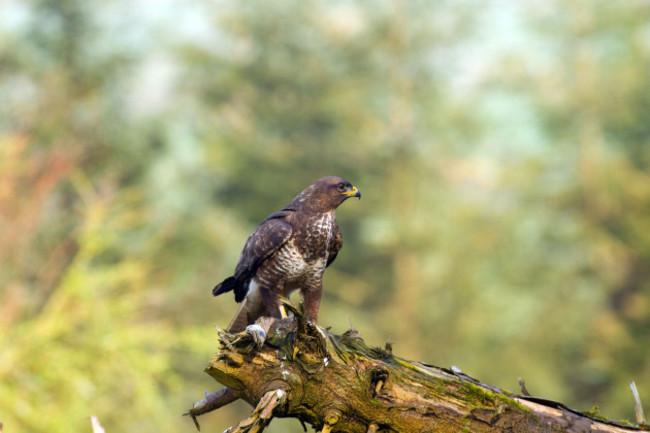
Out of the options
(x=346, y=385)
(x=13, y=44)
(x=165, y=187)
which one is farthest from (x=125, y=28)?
(x=346, y=385)

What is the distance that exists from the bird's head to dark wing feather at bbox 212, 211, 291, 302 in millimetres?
159

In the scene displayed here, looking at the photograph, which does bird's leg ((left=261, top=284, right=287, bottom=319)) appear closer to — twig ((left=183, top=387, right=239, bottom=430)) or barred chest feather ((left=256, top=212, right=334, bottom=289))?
barred chest feather ((left=256, top=212, right=334, bottom=289))

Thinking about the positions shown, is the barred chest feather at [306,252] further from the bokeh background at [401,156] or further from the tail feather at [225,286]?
the bokeh background at [401,156]

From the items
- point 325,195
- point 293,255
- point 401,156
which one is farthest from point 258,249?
point 401,156

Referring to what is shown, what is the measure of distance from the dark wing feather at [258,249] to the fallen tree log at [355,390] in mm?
1146

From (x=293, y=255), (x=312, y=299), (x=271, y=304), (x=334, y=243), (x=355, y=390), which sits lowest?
(x=355, y=390)

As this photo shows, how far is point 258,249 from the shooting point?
420 cm

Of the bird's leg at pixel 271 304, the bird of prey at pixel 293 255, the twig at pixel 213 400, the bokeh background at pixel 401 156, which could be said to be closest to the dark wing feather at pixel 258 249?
the bird of prey at pixel 293 255

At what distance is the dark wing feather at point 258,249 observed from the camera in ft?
13.7

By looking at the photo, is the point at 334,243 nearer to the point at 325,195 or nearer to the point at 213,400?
the point at 325,195

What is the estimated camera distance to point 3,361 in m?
8.88

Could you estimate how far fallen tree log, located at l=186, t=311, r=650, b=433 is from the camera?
287 cm

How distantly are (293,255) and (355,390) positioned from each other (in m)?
1.30

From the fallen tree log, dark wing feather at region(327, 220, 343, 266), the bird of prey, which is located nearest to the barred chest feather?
the bird of prey
